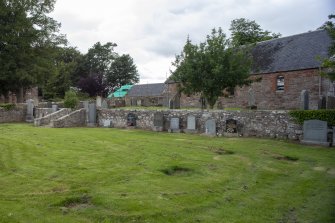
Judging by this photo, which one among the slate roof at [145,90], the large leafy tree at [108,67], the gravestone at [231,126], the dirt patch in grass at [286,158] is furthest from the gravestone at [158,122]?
the large leafy tree at [108,67]

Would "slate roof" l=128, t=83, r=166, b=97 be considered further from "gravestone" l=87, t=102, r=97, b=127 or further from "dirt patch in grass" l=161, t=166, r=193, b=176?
"dirt patch in grass" l=161, t=166, r=193, b=176

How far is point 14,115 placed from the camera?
100 ft

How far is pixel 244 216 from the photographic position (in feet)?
21.3

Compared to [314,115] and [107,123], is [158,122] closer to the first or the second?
[107,123]

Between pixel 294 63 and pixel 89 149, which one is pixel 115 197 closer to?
pixel 89 149

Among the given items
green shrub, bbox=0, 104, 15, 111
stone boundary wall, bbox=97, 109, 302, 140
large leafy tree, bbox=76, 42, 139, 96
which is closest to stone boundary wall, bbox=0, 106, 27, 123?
green shrub, bbox=0, 104, 15, 111

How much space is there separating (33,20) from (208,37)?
24848 millimetres

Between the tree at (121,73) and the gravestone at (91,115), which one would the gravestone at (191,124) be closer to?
the gravestone at (91,115)

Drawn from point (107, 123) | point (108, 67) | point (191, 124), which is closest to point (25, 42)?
point (107, 123)

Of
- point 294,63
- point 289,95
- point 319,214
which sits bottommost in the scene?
point 319,214

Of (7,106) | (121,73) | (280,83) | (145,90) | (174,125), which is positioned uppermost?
(121,73)

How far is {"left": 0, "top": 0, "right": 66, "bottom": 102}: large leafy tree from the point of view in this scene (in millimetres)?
35969

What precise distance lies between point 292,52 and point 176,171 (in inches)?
989

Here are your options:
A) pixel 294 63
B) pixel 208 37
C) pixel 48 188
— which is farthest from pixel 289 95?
pixel 48 188
